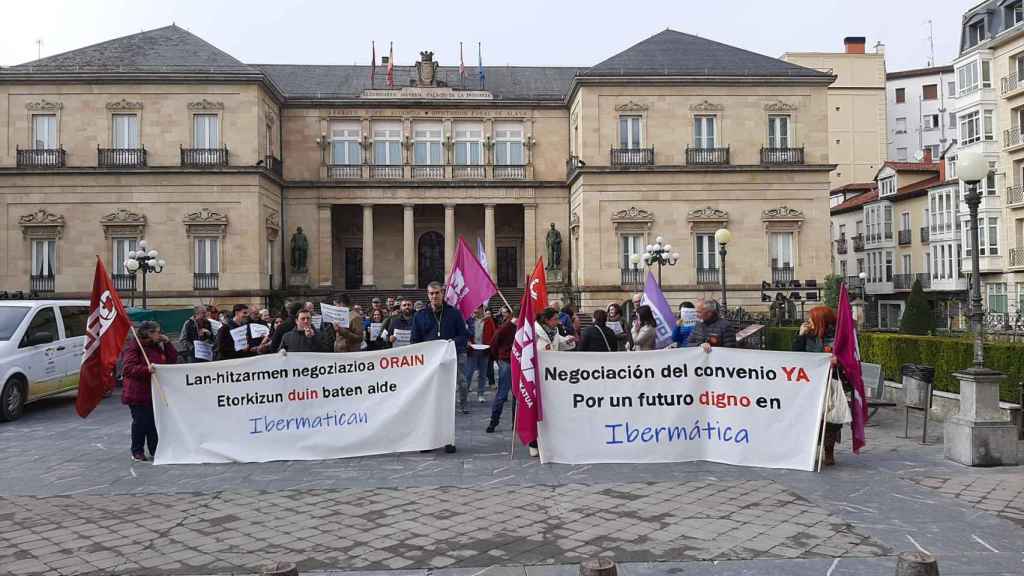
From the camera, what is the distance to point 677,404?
9.04 meters

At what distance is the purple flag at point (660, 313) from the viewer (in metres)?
13.1

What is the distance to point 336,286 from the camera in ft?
136

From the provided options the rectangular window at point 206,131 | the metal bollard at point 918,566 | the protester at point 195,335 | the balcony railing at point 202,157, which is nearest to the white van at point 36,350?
the protester at point 195,335

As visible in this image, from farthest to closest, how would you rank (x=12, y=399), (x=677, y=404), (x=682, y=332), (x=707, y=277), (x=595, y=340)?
(x=707, y=277)
(x=682, y=332)
(x=12, y=399)
(x=595, y=340)
(x=677, y=404)

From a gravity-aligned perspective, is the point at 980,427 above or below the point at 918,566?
Answer: below

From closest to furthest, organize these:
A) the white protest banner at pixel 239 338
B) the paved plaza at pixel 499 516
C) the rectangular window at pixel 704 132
→ the paved plaza at pixel 499 516, the white protest banner at pixel 239 338, the rectangular window at pixel 704 132

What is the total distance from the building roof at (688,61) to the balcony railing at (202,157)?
17144 mm

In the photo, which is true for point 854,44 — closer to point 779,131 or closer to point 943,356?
point 779,131

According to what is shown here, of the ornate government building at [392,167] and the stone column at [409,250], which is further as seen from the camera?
the stone column at [409,250]

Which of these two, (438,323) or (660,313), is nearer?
(438,323)

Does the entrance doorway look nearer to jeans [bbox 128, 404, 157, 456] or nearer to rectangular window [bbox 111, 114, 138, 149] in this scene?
rectangular window [bbox 111, 114, 138, 149]

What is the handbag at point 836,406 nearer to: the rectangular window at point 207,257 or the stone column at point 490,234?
the rectangular window at point 207,257

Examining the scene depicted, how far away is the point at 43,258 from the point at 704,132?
103 feet

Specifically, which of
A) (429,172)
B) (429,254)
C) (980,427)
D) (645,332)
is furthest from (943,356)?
(429,254)
